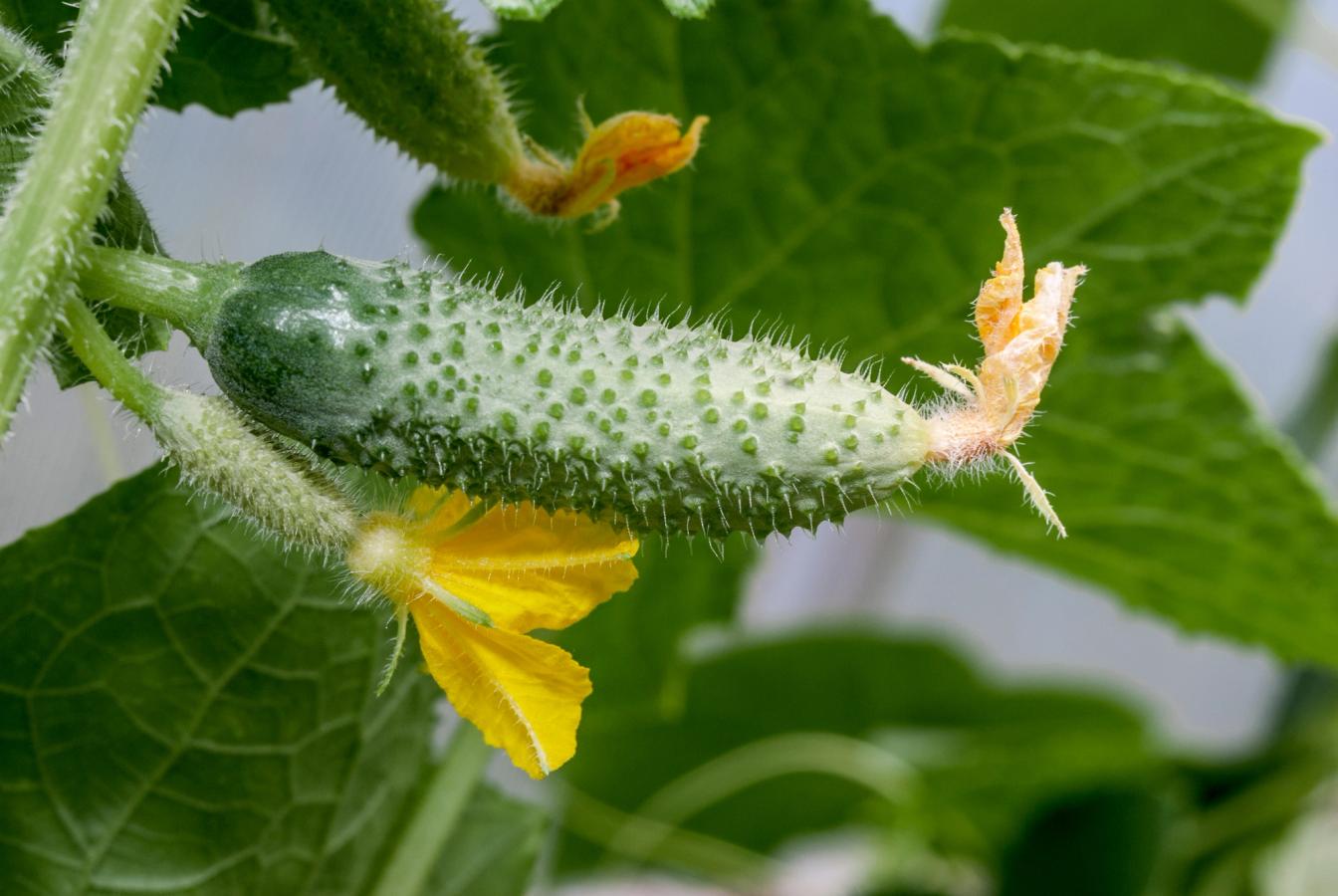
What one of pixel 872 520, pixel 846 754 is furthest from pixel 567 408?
pixel 872 520

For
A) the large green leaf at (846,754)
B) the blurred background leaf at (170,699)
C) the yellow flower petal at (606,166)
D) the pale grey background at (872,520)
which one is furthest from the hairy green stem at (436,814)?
the large green leaf at (846,754)

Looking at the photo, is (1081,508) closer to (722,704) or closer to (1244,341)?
(722,704)

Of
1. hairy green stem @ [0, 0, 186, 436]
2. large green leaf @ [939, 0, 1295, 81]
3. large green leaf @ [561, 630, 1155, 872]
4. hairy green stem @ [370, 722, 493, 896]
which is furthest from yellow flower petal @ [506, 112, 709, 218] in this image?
large green leaf @ [561, 630, 1155, 872]

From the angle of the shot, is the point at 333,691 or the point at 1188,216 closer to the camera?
the point at 333,691

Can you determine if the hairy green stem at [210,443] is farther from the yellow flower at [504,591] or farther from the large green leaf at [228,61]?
the large green leaf at [228,61]

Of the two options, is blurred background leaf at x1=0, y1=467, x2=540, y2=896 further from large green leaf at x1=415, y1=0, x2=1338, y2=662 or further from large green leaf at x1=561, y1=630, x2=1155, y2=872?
large green leaf at x1=561, y1=630, x2=1155, y2=872

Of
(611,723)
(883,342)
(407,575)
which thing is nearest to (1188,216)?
(883,342)
